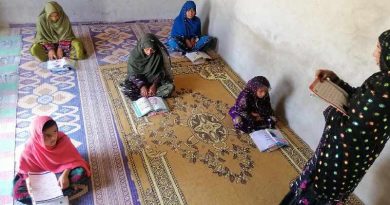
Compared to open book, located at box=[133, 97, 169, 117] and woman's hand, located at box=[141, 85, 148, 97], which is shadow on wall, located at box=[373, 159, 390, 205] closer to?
open book, located at box=[133, 97, 169, 117]

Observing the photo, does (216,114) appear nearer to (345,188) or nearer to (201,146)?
→ (201,146)

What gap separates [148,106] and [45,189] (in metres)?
1.22

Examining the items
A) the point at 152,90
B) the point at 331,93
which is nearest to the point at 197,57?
the point at 152,90

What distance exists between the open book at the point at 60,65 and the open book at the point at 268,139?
2214 mm

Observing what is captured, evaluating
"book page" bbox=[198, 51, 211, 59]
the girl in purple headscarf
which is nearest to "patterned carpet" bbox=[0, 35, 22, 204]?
the girl in purple headscarf

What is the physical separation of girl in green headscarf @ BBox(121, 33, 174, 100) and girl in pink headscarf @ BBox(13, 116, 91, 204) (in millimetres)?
1120

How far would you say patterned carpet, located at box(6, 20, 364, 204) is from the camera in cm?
222

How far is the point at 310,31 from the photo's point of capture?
2510 mm

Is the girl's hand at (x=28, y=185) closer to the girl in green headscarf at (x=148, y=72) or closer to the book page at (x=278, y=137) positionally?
the girl in green headscarf at (x=148, y=72)

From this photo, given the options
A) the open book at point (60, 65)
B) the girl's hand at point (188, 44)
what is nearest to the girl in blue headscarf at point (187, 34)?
the girl's hand at point (188, 44)

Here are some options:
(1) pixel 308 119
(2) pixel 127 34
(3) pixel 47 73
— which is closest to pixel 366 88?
(1) pixel 308 119

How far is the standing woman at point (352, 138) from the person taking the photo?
4.10 feet

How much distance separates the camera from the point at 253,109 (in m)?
2.90

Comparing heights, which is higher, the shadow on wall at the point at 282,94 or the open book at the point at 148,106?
the shadow on wall at the point at 282,94
